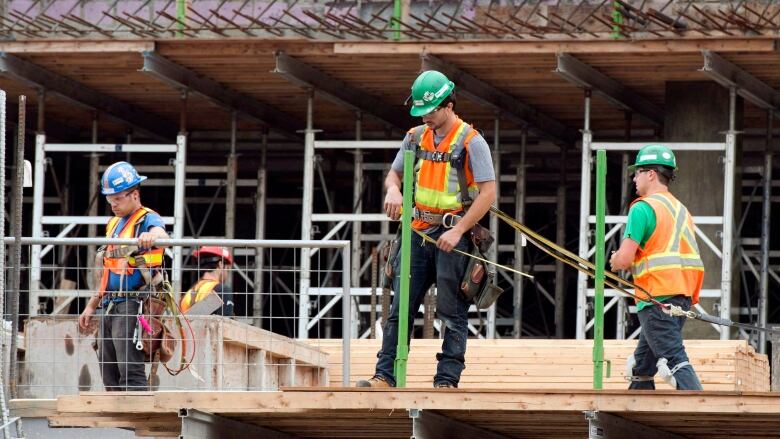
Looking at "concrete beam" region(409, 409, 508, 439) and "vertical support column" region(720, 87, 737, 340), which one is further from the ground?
"vertical support column" region(720, 87, 737, 340)

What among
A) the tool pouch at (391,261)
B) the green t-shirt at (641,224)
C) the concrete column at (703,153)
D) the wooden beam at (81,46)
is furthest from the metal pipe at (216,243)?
the concrete column at (703,153)

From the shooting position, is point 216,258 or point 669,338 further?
point 216,258

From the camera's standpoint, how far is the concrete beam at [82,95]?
22781mm

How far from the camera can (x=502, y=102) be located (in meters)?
23.6

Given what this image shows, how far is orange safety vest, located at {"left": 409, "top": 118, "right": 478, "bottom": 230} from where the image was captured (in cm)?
1265

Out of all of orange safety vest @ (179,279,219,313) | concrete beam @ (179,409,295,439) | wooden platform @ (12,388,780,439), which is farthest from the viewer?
orange safety vest @ (179,279,219,313)

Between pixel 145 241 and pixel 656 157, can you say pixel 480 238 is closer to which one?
pixel 656 157

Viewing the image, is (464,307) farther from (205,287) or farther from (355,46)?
(355,46)

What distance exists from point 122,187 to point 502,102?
32.0 feet

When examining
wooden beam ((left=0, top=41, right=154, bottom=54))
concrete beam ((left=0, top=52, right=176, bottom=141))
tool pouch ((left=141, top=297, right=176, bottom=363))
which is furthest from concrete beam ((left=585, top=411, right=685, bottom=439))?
concrete beam ((left=0, top=52, right=176, bottom=141))

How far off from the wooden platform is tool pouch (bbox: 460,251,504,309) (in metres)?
0.74

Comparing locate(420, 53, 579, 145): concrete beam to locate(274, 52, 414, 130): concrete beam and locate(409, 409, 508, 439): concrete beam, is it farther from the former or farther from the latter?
locate(409, 409, 508, 439): concrete beam

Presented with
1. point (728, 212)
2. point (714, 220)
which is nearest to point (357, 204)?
point (714, 220)

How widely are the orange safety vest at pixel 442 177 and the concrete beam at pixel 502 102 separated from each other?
8.75 metres
